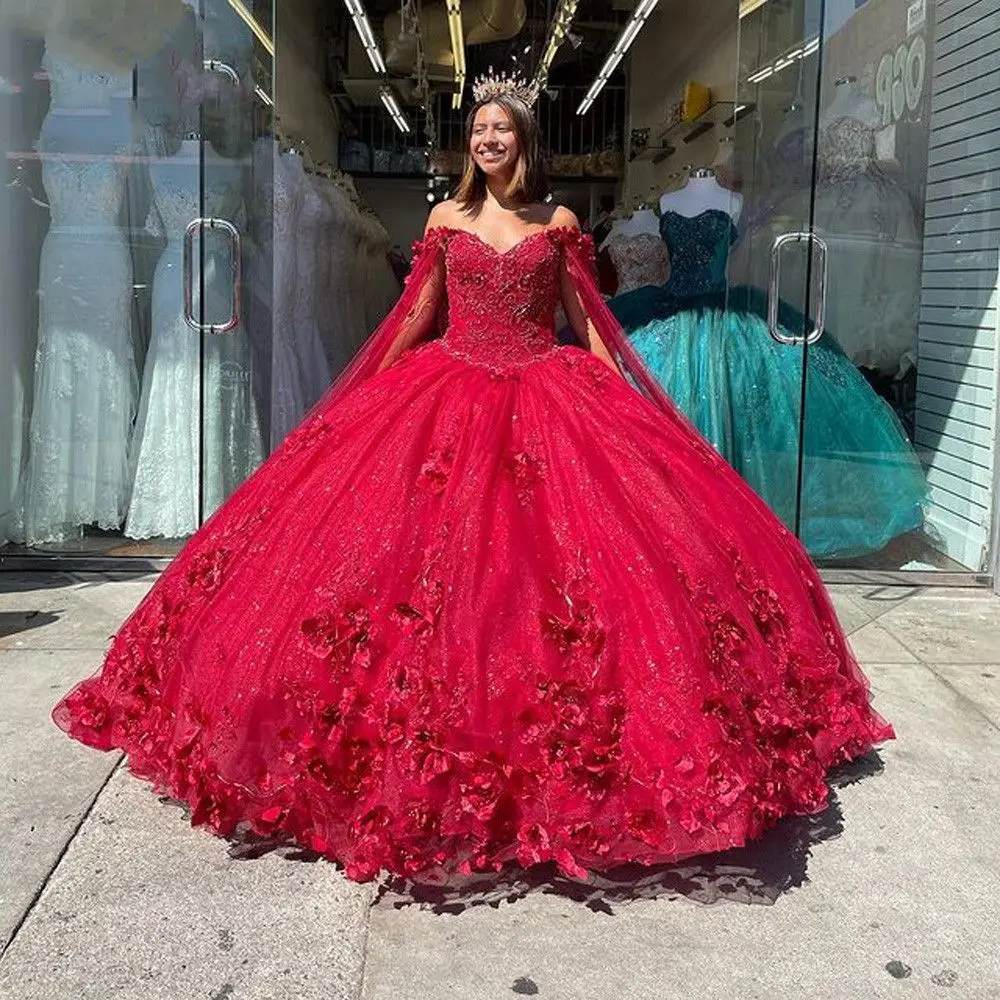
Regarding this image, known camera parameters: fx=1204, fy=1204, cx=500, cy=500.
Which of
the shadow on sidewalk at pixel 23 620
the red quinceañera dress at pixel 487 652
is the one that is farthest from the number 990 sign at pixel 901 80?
the shadow on sidewalk at pixel 23 620

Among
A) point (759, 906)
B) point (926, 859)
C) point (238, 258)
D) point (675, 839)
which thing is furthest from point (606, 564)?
point (238, 258)

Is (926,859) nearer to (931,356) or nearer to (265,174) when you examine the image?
(931,356)

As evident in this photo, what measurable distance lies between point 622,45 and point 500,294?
489cm

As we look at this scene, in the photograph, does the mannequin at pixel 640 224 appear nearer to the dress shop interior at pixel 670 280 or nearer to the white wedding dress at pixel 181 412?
the dress shop interior at pixel 670 280

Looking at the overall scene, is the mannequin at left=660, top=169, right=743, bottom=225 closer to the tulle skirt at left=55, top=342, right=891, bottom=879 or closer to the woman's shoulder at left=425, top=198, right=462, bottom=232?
the woman's shoulder at left=425, top=198, right=462, bottom=232

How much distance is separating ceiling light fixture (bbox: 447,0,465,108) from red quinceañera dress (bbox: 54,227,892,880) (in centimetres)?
433

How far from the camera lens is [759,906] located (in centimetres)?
251

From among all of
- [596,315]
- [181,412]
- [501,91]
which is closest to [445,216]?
[501,91]

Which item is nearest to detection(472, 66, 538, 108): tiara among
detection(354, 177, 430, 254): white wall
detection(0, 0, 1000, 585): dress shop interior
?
detection(0, 0, 1000, 585): dress shop interior

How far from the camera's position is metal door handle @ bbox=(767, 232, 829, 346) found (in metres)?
5.37

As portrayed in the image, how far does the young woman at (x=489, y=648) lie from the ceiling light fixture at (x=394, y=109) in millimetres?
6174

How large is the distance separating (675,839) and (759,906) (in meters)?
0.28

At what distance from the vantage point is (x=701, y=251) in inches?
224

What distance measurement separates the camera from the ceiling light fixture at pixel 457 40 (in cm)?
683
